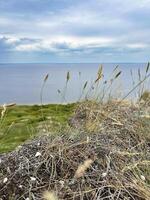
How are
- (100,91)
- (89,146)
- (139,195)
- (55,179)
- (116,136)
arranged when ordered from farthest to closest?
(100,91) → (116,136) → (89,146) → (55,179) → (139,195)

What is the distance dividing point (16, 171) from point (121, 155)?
3.79 ft

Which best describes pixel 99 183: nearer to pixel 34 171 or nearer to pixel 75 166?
pixel 75 166

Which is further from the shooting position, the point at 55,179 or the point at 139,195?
the point at 55,179

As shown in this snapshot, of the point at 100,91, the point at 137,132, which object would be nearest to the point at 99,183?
the point at 137,132

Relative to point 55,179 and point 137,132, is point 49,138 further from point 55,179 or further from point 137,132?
point 137,132

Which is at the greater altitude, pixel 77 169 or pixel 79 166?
pixel 79 166

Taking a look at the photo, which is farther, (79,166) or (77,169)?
(77,169)

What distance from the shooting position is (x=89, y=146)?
17.6ft

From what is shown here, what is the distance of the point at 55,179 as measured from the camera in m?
5.00

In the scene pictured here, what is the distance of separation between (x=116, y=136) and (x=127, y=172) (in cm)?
106

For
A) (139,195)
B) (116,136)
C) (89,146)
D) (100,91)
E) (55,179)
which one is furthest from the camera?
(100,91)

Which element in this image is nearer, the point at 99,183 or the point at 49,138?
the point at 99,183

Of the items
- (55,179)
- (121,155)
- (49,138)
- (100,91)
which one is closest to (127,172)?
(121,155)

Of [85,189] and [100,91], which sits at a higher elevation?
[100,91]
